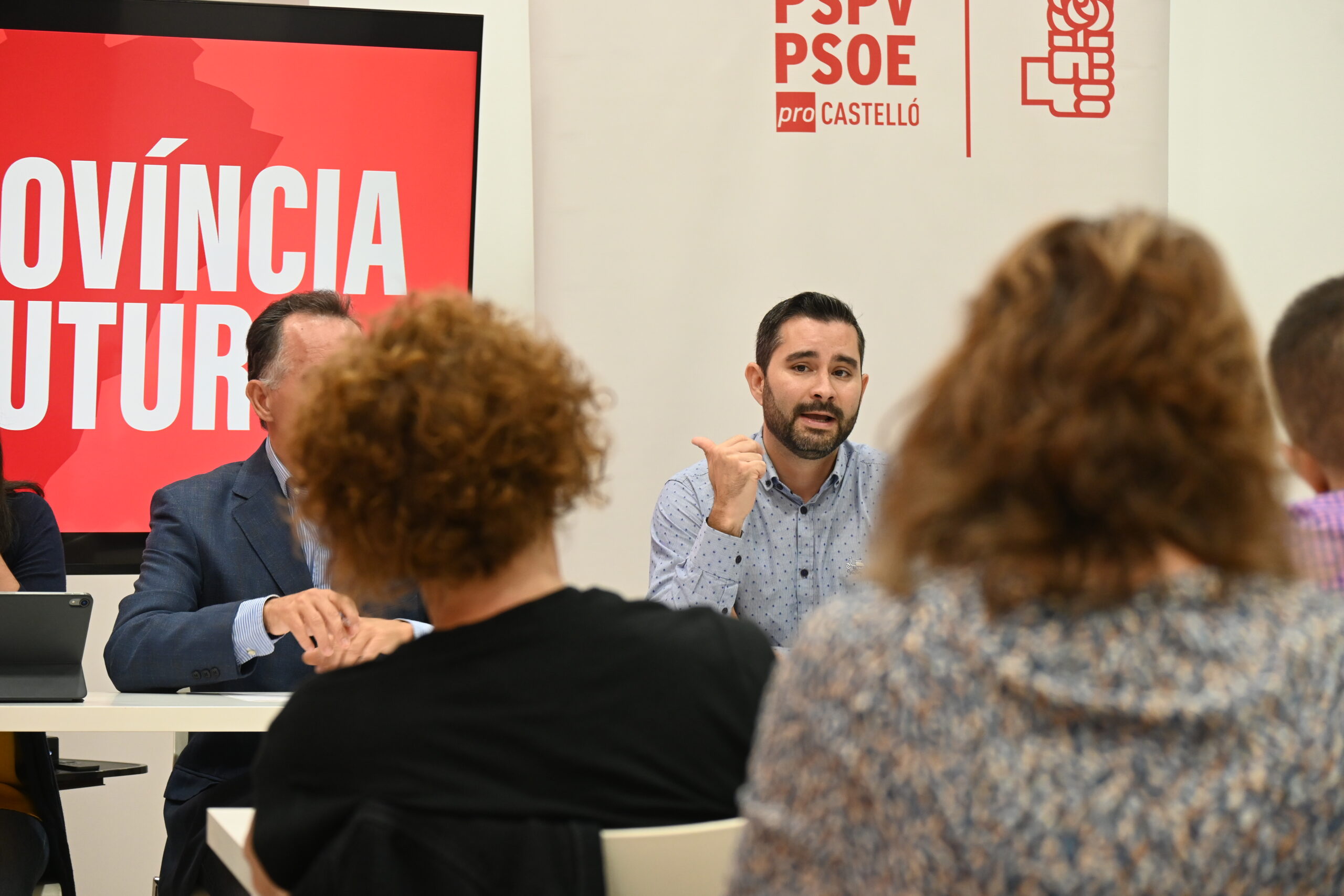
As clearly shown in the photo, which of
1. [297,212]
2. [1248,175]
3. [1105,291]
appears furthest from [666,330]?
[1105,291]

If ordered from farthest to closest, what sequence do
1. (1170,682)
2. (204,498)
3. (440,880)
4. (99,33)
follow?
(99,33), (204,498), (440,880), (1170,682)

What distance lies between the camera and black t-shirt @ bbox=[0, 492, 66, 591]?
2.53 metres

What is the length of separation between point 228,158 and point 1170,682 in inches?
126

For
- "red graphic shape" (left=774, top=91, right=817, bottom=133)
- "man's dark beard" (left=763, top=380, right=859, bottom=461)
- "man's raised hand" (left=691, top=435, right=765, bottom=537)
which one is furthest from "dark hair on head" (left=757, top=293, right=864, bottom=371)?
"red graphic shape" (left=774, top=91, right=817, bottom=133)

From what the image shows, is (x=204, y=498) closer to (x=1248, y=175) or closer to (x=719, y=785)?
(x=719, y=785)

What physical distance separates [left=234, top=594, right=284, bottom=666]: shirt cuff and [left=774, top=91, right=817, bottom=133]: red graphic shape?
2170 mm

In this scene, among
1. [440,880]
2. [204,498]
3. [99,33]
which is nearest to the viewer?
[440,880]

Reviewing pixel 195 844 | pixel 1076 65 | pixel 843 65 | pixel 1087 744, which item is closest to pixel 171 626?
pixel 195 844

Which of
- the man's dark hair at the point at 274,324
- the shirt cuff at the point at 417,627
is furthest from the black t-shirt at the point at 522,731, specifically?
the man's dark hair at the point at 274,324

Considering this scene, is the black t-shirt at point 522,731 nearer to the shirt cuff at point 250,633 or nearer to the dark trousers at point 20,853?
the shirt cuff at point 250,633

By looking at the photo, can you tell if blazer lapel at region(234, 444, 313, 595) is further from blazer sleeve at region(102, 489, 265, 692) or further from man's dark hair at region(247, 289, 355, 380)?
man's dark hair at region(247, 289, 355, 380)

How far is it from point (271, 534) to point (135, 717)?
49cm

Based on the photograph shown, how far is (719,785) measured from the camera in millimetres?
1048

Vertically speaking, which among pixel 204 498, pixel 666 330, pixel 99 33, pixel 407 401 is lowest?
pixel 204 498
